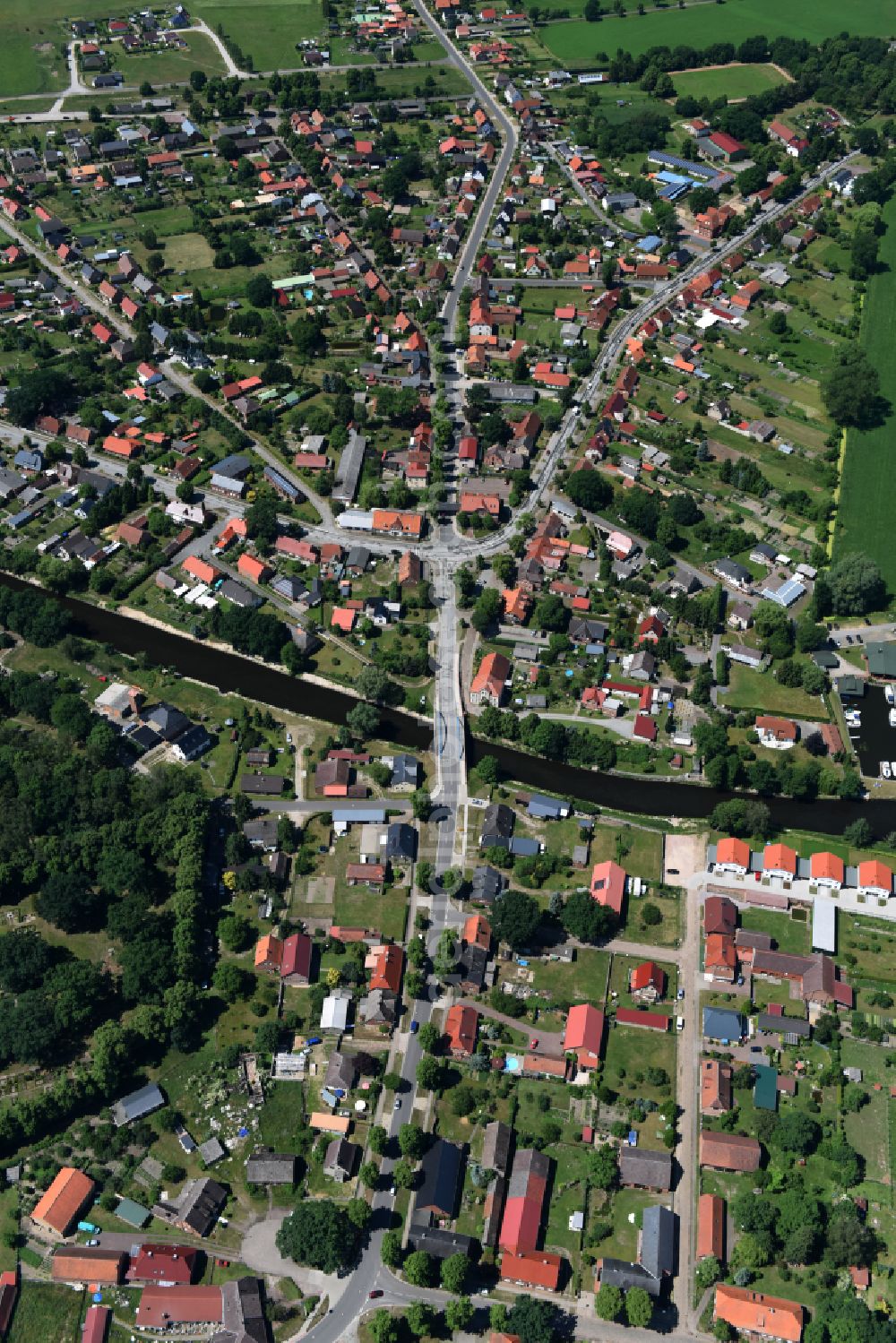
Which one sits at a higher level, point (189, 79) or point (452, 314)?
point (189, 79)

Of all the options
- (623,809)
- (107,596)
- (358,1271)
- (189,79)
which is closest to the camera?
(358,1271)

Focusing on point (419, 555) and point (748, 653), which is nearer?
point (748, 653)

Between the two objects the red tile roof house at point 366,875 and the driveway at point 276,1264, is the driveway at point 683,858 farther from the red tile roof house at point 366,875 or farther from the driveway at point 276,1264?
the driveway at point 276,1264

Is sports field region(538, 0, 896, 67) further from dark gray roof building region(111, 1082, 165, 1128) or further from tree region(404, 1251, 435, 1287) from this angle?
tree region(404, 1251, 435, 1287)

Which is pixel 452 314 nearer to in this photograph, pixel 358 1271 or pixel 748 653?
pixel 748 653

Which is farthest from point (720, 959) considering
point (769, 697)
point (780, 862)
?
point (769, 697)

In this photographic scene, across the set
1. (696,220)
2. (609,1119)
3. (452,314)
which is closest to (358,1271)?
(609,1119)

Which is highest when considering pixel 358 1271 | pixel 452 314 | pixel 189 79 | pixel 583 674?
pixel 189 79
